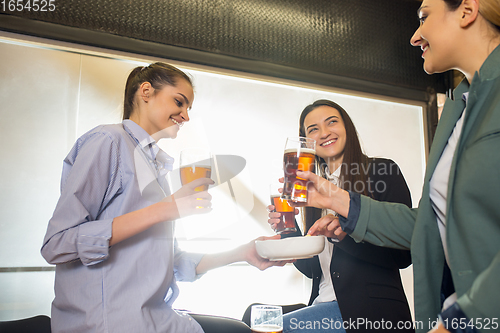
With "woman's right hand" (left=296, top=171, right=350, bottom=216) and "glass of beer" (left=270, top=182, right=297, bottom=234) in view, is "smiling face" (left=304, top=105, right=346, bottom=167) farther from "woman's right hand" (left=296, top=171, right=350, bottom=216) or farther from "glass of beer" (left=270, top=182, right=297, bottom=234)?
"woman's right hand" (left=296, top=171, right=350, bottom=216)

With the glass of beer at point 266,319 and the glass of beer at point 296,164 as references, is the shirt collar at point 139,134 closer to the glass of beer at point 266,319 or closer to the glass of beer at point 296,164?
the glass of beer at point 296,164

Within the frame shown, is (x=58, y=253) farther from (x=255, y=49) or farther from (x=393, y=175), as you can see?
(x=255, y=49)

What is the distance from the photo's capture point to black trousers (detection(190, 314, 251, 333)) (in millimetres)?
1596

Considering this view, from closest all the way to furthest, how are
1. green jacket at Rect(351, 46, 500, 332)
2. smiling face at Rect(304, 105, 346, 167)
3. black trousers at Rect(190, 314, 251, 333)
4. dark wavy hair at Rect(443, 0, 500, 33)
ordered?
green jacket at Rect(351, 46, 500, 332) < dark wavy hair at Rect(443, 0, 500, 33) < black trousers at Rect(190, 314, 251, 333) < smiling face at Rect(304, 105, 346, 167)

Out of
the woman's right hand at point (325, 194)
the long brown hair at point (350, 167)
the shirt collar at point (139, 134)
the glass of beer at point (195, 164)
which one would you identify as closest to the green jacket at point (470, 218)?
the woman's right hand at point (325, 194)

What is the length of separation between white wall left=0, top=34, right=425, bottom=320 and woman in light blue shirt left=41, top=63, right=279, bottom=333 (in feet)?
2.57

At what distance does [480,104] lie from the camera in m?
0.98

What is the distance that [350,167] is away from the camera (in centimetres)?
220

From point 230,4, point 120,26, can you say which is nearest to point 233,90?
point 230,4

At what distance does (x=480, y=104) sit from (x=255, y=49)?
6.04 feet

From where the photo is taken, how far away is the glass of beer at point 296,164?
4.73 feet

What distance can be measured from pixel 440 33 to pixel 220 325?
56.1 inches

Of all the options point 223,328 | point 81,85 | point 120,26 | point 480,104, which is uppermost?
point 120,26

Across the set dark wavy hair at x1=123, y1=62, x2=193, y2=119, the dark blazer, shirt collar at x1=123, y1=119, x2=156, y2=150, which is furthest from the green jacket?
dark wavy hair at x1=123, y1=62, x2=193, y2=119
